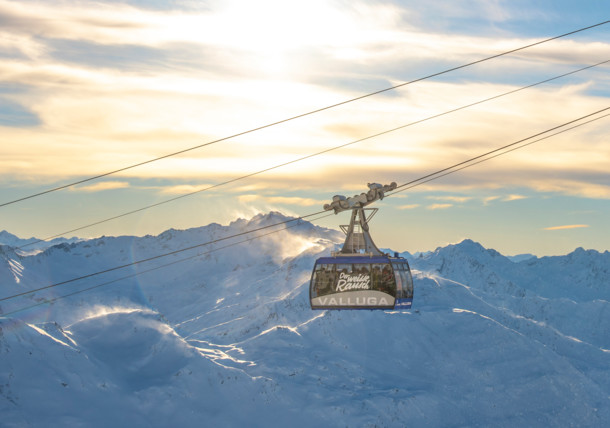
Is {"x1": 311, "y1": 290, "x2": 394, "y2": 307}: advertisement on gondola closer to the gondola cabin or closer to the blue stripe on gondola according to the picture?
the gondola cabin

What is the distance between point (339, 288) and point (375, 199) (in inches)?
375

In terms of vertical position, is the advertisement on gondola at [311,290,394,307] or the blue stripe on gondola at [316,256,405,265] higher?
the blue stripe on gondola at [316,256,405,265]

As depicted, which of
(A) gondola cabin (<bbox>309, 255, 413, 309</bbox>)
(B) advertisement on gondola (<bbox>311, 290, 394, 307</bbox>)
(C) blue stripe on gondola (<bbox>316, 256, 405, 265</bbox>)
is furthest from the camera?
(B) advertisement on gondola (<bbox>311, 290, 394, 307</bbox>)

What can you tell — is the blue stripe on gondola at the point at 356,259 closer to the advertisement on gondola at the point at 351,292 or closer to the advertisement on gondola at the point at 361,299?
the advertisement on gondola at the point at 351,292

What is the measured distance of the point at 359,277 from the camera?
63125 millimetres

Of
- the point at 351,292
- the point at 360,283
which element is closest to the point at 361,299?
the point at 351,292

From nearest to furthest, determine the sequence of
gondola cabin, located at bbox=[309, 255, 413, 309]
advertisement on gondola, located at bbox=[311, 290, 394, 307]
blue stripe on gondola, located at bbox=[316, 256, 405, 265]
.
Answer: blue stripe on gondola, located at bbox=[316, 256, 405, 265], gondola cabin, located at bbox=[309, 255, 413, 309], advertisement on gondola, located at bbox=[311, 290, 394, 307]

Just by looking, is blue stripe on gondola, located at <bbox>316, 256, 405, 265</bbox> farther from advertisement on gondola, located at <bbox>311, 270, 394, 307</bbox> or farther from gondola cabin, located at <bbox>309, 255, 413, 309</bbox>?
advertisement on gondola, located at <bbox>311, 270, 394, 307</bbox>

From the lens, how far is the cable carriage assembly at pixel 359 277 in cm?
6231

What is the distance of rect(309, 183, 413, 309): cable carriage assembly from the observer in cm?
6231

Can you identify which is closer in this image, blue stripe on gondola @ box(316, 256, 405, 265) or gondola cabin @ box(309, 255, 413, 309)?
blue stripe on gondola @ box(316, 256, 405, 265)

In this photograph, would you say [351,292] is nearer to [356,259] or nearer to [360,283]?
[360,283]

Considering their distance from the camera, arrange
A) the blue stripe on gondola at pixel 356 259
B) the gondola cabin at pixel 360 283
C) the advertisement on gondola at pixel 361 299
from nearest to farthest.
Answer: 1. the blue stripe on gondola at pixel 356 259
2. the gondola cabin at pixel 360 283
3. the advertisement on gondola at pixel 361 299

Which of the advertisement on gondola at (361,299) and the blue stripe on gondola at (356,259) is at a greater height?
the blue stripe on gondola at (356,259)
